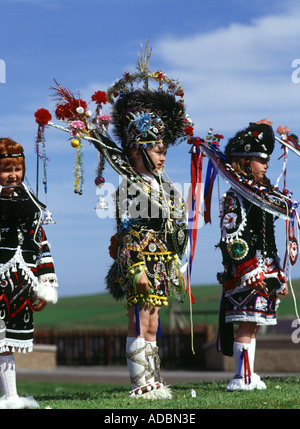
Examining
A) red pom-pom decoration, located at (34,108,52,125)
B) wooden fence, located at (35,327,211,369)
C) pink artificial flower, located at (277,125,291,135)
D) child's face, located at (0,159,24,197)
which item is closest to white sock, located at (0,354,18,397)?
child's face, located at (0,159,24,197)

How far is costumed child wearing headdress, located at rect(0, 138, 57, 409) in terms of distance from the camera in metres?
5.88

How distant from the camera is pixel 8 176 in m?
6.02

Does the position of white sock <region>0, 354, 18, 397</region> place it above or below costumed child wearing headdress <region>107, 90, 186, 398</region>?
below

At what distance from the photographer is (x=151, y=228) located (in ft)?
22.3

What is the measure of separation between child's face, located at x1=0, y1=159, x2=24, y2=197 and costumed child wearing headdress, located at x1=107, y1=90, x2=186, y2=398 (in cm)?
119

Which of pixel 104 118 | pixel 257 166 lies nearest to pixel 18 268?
pixel 104 118

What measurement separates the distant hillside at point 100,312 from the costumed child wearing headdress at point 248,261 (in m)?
29.0

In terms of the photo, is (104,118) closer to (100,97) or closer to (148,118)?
(100,97)

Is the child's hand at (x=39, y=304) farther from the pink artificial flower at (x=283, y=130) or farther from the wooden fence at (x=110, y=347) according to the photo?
the wooden fence at (x=110, y=347)

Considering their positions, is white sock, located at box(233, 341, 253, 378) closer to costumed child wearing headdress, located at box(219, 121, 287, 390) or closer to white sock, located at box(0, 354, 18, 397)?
costumed child wearing headdress, located at box(219, 121, 287, 390)

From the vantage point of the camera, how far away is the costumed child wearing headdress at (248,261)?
7.22 metres

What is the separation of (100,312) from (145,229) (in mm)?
42681

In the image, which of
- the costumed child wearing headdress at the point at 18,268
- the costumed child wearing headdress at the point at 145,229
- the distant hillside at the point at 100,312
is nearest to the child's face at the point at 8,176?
the costumed child wearing headdress at the point at 18,268

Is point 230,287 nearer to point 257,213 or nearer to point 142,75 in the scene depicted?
point 257,213
